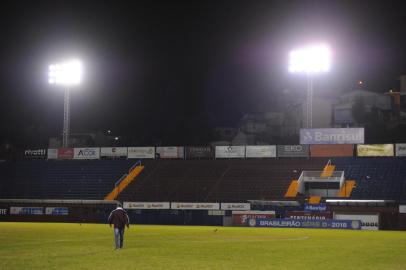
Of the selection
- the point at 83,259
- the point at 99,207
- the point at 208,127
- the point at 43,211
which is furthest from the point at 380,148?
the point at 208,127

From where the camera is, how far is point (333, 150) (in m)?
72.4

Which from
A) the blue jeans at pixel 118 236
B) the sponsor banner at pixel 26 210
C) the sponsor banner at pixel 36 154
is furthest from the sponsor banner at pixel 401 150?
the blue jeans at pixel 118 236

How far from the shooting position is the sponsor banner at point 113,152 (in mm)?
82438

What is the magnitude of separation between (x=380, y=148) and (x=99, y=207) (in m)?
35.4

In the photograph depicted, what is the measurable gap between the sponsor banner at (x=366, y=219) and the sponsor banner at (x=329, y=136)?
15.9 m

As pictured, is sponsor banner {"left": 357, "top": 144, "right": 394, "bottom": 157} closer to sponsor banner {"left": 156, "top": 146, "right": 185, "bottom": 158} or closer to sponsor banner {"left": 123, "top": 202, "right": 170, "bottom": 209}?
sponsor banner {"left": 156, "top": 146, "right": 185, "bottom": 158}

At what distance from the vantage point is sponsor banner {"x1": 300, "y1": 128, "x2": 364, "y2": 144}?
231ft

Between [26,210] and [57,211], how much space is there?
4.53 metres

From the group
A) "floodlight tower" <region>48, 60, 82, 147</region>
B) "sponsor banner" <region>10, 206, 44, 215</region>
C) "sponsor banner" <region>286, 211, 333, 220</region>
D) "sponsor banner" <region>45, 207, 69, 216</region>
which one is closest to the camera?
"sponsor banner" <region>286, 211, 333, 220</region>

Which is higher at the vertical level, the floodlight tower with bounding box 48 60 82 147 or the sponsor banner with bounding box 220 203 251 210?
the floodlight tower with bounding box 48 60 82 147

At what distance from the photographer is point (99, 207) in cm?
6894

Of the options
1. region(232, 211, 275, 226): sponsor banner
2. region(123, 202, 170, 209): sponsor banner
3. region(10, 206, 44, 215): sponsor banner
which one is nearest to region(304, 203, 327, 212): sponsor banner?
region(232, 211, 275, 226): sponsor banner

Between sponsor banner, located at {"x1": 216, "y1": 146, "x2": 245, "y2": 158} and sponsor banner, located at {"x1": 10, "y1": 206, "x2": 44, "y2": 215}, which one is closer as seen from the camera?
sponsor banner, located at {"x1": 10, "y1": 206, "x2": 44, "y2": 215}

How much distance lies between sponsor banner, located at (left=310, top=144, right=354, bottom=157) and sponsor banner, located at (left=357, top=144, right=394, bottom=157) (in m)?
1.12
